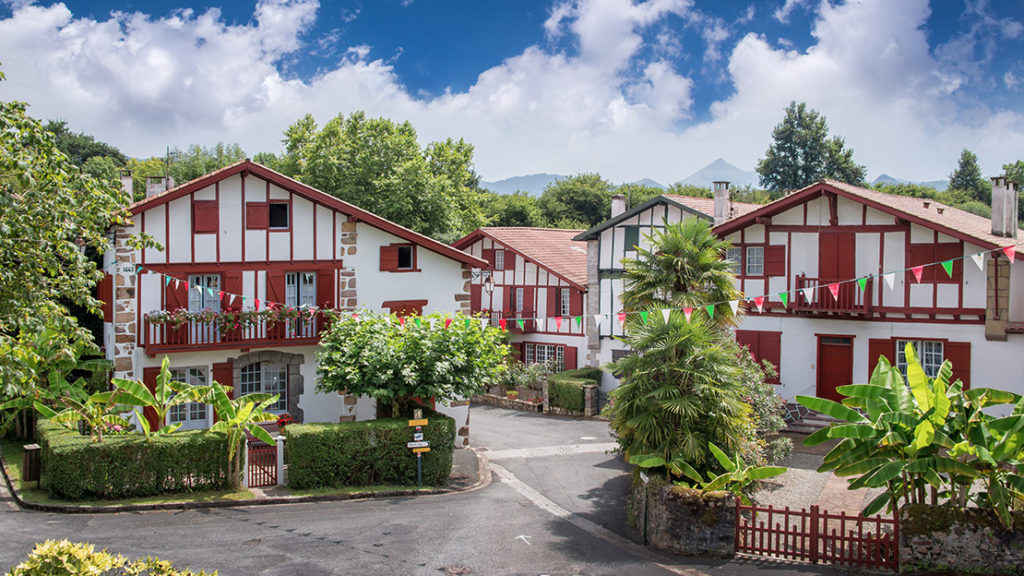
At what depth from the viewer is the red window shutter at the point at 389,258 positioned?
2411 cm

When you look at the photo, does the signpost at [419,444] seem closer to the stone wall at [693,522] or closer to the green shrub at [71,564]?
the stone wall at [693,522]

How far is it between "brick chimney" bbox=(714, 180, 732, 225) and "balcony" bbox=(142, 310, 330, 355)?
14.7 metres

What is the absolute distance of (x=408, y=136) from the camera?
1913 inches

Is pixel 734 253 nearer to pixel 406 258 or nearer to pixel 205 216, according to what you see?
pixel 406 258

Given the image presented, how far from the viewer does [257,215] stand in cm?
2275

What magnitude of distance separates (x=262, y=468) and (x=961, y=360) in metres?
19.3

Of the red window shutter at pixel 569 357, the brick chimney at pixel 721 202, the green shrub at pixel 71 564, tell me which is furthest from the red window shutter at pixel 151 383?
the brick chimney at pixel 721 202

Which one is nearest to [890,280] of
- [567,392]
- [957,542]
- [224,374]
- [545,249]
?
[567,392]

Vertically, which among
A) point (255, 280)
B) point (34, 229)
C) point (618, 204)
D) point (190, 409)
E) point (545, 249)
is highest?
point (618, 204)

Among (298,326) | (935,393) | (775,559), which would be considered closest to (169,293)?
(298,326)

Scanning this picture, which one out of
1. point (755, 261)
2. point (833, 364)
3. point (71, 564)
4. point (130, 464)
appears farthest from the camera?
point (755, 261)

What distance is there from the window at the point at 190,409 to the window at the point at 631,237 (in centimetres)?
1667

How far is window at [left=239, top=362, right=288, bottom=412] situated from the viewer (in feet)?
75.6

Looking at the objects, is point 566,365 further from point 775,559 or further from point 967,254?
point 775,559
